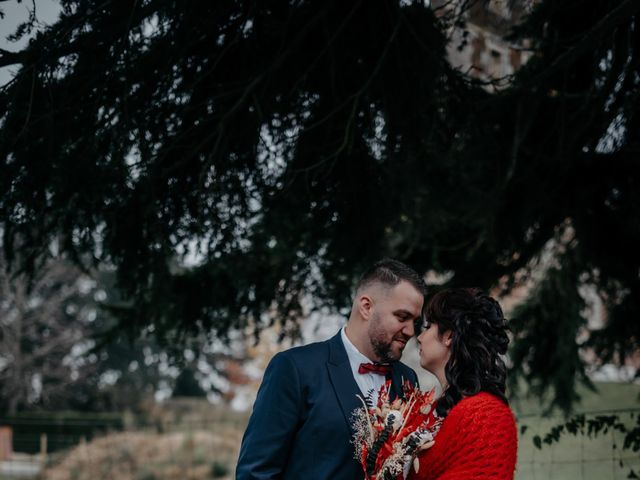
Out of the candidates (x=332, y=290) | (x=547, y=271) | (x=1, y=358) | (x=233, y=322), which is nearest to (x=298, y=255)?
(x=332, y=290)

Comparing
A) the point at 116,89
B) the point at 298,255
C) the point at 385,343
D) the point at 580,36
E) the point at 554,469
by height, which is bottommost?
the point at 554,469

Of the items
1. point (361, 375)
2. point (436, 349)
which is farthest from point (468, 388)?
point (361, 375)

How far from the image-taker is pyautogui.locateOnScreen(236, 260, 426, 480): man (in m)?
3.26

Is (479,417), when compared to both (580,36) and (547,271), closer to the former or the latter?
(580,36)

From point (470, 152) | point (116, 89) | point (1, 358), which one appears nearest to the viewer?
point (116, 89)

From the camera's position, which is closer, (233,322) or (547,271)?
(233,322)

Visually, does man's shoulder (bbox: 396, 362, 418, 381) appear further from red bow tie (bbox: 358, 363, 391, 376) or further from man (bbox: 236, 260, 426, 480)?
red bow tie (bbox: 358, 363, 391, 376)

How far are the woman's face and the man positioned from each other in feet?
0.31

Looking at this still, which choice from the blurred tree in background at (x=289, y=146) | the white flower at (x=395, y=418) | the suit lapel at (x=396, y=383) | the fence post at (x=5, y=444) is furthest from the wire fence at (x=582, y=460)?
the fence post at (x=5, y=444)

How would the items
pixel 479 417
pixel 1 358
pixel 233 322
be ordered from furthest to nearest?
pixel 1 358, pixel 233 322, pixel 479 417

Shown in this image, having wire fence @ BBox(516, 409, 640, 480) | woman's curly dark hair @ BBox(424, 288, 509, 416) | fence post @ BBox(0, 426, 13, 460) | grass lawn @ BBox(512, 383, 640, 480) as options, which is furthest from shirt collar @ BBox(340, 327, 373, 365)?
fence post @ BBox(0, 426, 13, 460)

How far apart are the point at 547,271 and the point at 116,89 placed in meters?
6.77

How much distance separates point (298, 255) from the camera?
745cm

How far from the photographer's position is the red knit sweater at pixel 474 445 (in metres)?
3.11
